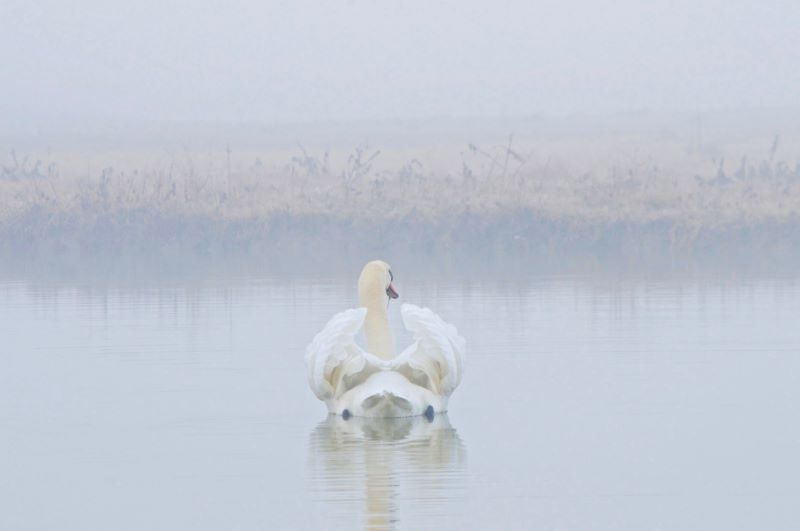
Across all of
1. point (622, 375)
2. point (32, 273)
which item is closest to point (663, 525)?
point (622, 375)

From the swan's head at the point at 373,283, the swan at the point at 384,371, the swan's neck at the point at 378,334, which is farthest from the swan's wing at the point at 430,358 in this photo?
the swan's head at the point at 373,283

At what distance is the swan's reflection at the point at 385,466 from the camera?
879 cm

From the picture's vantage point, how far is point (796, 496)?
29.4 ft

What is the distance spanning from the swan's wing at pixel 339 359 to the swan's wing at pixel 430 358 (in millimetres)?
200

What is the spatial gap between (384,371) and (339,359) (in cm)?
30

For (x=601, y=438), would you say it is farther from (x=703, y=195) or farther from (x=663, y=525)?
(x=703, y=195)

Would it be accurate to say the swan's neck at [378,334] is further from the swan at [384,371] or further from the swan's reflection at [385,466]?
the swan's reflection at [385,466]

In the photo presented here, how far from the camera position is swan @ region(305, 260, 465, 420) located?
38.0 feet

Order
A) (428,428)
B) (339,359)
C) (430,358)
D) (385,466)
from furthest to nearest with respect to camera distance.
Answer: (430,358) < (339,359) < (428,428) < (385,466)

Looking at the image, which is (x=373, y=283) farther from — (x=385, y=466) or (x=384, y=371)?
(x=385, y=466)

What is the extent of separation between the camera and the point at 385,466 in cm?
989

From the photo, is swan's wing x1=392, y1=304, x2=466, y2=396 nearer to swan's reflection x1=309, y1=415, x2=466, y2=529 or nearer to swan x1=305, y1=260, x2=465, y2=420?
swan x1=305, y1=260, x2=465, y2=420

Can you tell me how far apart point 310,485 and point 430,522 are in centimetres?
117

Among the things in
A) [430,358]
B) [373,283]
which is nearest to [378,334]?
[373,283]
